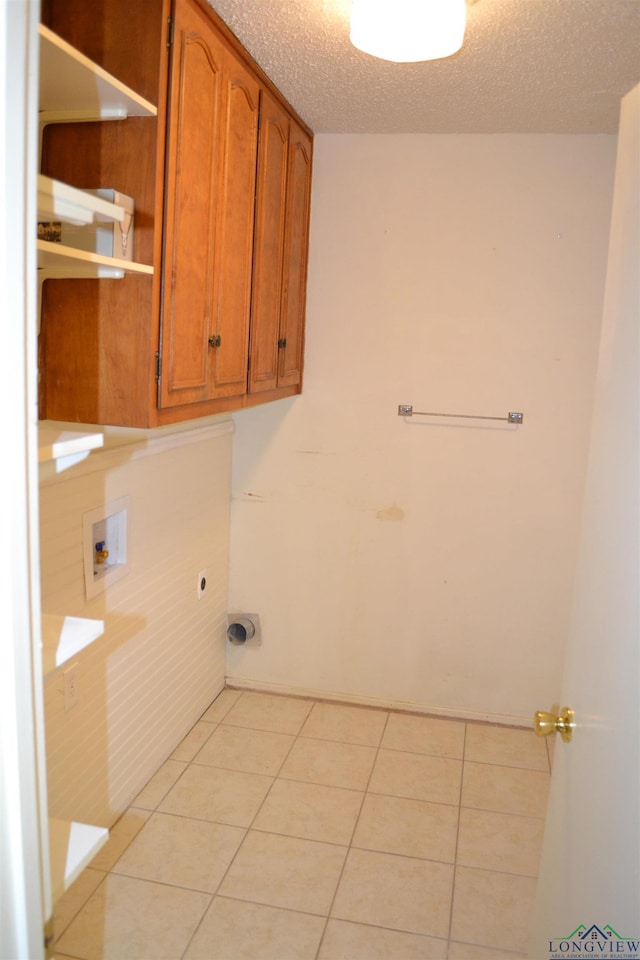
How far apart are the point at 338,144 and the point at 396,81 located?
0.65 metres

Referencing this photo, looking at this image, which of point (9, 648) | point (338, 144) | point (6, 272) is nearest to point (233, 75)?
point (338, 144)

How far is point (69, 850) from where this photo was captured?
1.06 meters

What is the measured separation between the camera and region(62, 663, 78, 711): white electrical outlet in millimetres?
2066

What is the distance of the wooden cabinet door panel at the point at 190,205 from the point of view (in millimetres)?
1775

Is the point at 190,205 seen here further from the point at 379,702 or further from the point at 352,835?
the point at 379,702

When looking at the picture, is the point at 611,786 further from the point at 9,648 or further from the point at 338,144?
the point at 338,144

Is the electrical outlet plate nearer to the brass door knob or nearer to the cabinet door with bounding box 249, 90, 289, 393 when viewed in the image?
the cabinet door with bounding box 249, 90, 289, 393

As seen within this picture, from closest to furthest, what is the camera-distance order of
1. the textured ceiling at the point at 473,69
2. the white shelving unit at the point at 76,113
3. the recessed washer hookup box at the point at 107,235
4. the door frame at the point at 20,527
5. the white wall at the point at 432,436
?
the door frame at the point at 20,527 → the white shelving unit at the point at 76,113 → the recessed washer hookup box at the point at 107,235 → the textured ceiling at the point at 473,69 → the white wall at the point at 432,436

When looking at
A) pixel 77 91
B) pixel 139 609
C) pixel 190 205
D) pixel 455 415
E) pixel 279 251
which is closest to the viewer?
pixel 77 91

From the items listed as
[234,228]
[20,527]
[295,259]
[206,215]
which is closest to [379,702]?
[295,259]

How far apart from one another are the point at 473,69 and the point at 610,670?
5.96ft

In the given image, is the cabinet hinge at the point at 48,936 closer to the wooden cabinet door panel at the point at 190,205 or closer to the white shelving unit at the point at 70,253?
the white shelving unit at the point at 70,253

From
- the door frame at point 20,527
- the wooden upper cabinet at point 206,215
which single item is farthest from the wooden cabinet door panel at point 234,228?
the door frame at point 20,527

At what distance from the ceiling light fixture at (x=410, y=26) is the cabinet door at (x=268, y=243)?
2.25 ft
